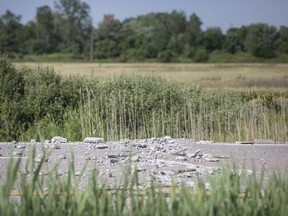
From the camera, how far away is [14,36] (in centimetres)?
8094

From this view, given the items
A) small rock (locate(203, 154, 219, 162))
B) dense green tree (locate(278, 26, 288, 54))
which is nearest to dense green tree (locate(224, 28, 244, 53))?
dense green tree (locate(278, 26, 288, 54))

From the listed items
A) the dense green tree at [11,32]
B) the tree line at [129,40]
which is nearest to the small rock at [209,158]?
the tree line at [129,40]

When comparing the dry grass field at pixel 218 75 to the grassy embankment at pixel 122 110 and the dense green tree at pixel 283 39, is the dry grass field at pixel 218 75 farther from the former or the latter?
the dense green tree at pixel 283 39

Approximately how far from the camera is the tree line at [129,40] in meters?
74.4

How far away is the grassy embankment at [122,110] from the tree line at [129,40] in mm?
54771

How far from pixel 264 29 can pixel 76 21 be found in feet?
104

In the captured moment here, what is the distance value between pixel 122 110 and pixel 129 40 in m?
65.2

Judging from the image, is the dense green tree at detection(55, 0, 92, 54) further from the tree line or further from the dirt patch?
the dirt patch

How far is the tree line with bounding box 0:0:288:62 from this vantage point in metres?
74.4

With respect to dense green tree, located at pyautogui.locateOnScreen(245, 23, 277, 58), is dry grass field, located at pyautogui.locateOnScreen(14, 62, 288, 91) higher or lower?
lower

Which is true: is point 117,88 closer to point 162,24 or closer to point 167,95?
point 167,95

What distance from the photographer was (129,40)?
7794 centimetres

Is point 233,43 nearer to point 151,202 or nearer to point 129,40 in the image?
point 129,40

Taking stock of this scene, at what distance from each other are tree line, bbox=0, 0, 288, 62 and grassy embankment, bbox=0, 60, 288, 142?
54771 mm
